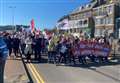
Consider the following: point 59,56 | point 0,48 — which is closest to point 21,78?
point 0,48

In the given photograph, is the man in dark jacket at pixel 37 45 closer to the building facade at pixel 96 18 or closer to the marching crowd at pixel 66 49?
the marching crowd at pixel 66 49

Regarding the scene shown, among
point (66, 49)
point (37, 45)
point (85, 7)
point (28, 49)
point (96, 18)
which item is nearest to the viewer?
point (66, 49)

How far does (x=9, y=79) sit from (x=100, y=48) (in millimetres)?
12505

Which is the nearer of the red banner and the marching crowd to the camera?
the marching crowd

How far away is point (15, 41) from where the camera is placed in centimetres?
2741

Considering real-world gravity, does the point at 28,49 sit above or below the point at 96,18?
below

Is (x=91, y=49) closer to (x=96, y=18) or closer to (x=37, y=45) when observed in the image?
(x=37, y=45)

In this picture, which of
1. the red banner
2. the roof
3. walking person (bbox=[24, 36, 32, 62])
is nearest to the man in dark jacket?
walking person (bbox=[24, 36, 32, 62])

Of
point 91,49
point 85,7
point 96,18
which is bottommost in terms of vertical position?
point 91,49

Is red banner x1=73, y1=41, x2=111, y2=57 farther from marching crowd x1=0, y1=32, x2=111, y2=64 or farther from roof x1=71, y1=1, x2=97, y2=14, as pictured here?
roof x1=71, y1=1, x2=97, y2=14

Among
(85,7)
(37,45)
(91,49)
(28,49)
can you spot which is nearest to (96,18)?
(85,7)

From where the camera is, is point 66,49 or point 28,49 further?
point 28,49

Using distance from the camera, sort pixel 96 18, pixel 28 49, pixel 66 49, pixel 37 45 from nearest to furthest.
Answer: pixel 66 49 < pixel 28 49 < pixel 37 45 < pixel 96 18

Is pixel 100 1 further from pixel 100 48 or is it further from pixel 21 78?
pixel 21 78
